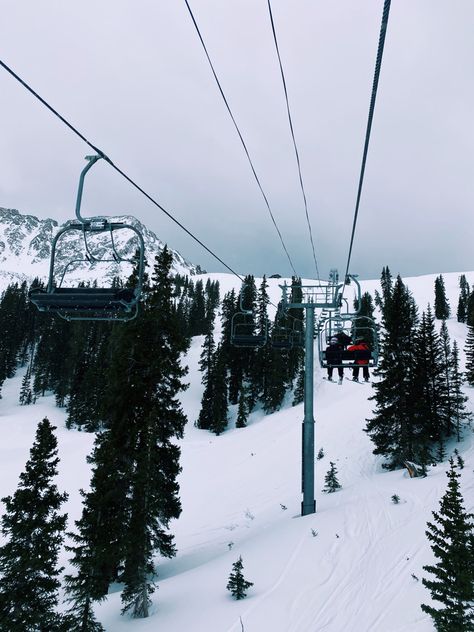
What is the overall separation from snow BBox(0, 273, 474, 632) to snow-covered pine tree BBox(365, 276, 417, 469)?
6.38ft

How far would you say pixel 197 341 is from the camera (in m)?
89.1

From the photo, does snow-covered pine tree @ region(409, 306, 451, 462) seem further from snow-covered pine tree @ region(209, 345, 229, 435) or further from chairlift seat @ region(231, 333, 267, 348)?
snow-covered pine tree @ region(209, 345, 229, 435)

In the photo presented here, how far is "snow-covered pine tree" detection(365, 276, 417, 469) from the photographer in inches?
1049

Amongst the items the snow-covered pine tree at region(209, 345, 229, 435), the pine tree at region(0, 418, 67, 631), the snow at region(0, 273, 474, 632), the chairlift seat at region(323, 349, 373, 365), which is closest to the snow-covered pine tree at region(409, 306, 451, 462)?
the snow at region(0, 273, 474, 632)

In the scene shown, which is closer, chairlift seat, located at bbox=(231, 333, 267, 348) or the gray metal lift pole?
chairlift seat, located at bbox=(231, 333, 267, 348)

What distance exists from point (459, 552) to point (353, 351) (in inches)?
287

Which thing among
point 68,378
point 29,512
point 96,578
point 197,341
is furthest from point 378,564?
point 197,341

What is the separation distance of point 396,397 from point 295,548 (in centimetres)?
1821

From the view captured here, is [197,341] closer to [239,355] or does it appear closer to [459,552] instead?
[239,355]

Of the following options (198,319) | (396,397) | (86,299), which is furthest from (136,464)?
(198,319)

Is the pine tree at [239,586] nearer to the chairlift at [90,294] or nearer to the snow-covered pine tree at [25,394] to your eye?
the chairlift at [90,294]

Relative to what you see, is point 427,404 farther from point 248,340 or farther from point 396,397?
point 248,340

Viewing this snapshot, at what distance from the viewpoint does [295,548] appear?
13.0 metres

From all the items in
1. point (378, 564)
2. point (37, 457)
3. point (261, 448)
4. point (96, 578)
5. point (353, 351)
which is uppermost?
point (353, 351)
